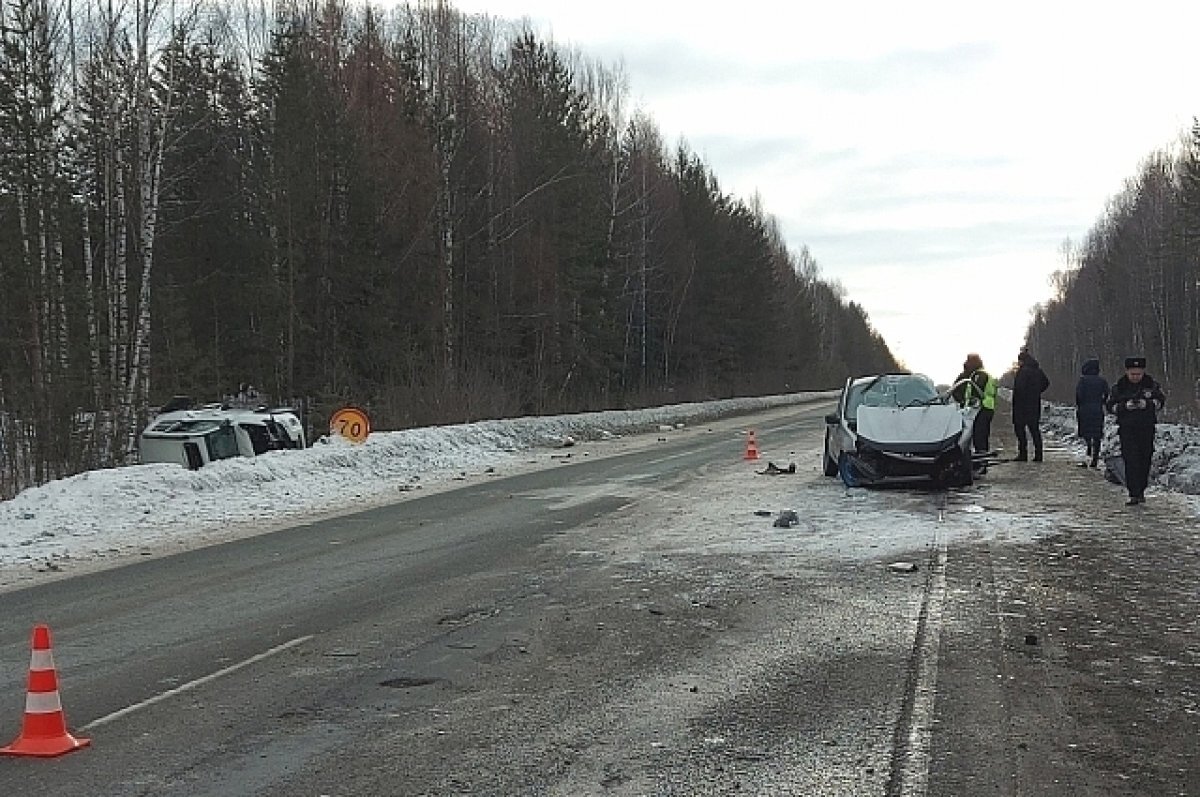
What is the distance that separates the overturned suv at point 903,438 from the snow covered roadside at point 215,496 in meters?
7.06

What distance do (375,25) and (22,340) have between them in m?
27.1

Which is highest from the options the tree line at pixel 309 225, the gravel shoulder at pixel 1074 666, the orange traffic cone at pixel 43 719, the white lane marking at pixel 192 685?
the tree line at pixel 309 225

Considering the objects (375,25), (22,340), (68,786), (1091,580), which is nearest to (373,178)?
(375,25)

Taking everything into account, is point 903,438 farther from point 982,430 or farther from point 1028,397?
point 1028,397

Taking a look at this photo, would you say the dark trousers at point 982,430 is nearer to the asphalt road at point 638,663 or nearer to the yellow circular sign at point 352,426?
the asphalt road at point 638,663

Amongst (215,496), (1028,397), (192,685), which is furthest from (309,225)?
(192,685)

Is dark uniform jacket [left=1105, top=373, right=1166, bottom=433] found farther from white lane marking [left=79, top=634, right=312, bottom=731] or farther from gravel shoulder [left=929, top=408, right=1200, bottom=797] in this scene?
white lane marking [left=79, top=634, right=312, bottom=731]

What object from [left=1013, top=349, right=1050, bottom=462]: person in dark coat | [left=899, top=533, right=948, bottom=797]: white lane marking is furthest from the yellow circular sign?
[left=899, top=533, right=948, bottom=797]: white lane marking

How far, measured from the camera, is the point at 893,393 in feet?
57.5

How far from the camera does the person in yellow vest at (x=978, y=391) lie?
1947 centimetres

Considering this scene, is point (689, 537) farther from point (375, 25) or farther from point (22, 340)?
point (375, 25)

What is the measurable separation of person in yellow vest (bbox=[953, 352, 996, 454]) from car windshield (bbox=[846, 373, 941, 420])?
1.39 m

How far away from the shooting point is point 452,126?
137 ft

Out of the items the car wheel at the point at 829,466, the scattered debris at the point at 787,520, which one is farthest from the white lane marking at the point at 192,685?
the car wheel at the point at 829,466
